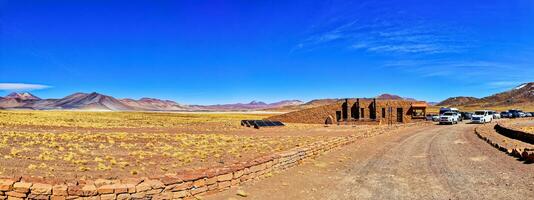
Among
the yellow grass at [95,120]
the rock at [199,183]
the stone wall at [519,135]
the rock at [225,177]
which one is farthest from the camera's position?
the yellow grass at [95,120]

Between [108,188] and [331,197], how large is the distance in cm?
505

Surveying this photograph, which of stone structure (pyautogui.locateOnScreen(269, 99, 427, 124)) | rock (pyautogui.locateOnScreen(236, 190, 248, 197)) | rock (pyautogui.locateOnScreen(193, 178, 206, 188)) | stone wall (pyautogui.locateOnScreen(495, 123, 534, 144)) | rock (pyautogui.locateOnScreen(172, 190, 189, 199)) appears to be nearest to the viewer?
rock (pyautogui.locateOnScreen(172, 190, 189, 199))

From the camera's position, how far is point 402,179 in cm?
1232

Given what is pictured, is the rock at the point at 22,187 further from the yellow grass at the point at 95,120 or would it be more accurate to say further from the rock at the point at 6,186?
the yellow grass at the point at 95,120

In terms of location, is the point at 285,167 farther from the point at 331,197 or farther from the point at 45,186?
the point at 45,186

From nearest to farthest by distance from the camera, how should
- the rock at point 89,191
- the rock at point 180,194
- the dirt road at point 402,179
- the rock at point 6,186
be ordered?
1. the rock at point 89,191
2. the rock at point 6,186
3. the rock at point 180,194
4. the dirt road at point 402,179

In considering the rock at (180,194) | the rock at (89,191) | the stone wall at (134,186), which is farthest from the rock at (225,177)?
the rock at (89,191)

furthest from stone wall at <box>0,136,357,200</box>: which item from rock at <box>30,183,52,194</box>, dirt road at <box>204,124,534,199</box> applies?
dirt road at <box>204,124,534,199</box>

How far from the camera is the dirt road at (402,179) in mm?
10320

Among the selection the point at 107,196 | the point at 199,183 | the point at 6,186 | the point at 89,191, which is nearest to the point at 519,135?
the point at 199,183

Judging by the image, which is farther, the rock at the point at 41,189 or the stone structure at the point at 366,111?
the stone structure at the point at 366,111

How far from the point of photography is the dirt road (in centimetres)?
1032

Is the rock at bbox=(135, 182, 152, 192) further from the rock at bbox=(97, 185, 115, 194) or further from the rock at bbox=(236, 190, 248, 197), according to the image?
the rock at bbox=(236, 190, 248, 197)

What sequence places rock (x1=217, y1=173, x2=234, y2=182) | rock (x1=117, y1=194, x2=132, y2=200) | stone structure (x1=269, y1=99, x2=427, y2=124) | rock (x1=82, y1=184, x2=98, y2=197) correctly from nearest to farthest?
rock (x1=82, y1=184, x2=98, y2=197) → rock (x1=117, y1=194, x2=132, y2=200) → rock (x1=217, y1=173, x2=234, y2=182) → stone structure (x1=269, y1=99, x2=427, y2=124)
